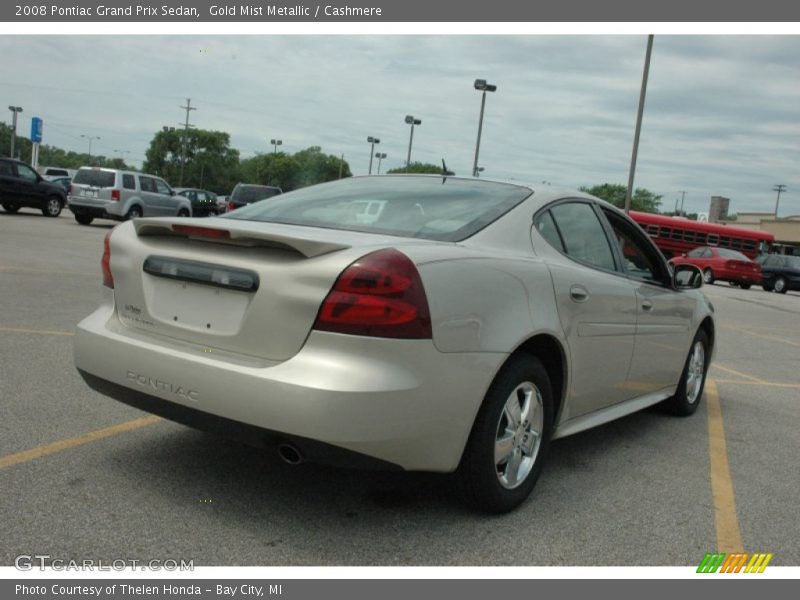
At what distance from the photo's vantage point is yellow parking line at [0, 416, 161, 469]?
373 centimetres

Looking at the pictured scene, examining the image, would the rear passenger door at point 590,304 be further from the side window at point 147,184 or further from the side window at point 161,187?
the side window at point 161,187

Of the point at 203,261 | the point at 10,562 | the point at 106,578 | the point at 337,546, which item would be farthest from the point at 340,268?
the point at 10,562

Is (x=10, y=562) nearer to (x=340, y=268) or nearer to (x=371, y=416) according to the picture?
(x=371, y=416)

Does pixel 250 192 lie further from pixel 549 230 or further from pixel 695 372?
pixel 549 230

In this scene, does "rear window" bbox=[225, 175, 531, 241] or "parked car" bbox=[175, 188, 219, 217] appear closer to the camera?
"rear window" bbox=[225, 175, 531, 241]

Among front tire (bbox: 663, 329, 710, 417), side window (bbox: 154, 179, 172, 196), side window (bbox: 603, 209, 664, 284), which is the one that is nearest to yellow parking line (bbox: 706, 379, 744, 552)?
front tire (bbox: 663, 329, 710, 417)

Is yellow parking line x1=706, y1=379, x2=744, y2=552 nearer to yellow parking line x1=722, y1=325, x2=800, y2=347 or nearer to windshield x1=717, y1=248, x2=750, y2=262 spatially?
yellow parking line x1=722, y1=325, x2=800, y2=347

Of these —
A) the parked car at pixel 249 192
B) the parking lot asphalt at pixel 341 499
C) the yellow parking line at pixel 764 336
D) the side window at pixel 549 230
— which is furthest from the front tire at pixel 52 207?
the side window at pixel 549 230

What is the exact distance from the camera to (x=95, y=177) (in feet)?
79.8

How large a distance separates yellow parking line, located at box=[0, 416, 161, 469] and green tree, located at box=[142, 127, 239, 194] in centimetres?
13196

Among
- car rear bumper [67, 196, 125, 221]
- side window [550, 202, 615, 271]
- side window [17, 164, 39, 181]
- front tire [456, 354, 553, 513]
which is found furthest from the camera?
side window [17, 164, 39, 181]

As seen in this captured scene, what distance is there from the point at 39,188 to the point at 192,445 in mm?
24420

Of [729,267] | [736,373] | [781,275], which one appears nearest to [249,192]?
[729,267]

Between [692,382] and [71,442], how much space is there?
4.29m
